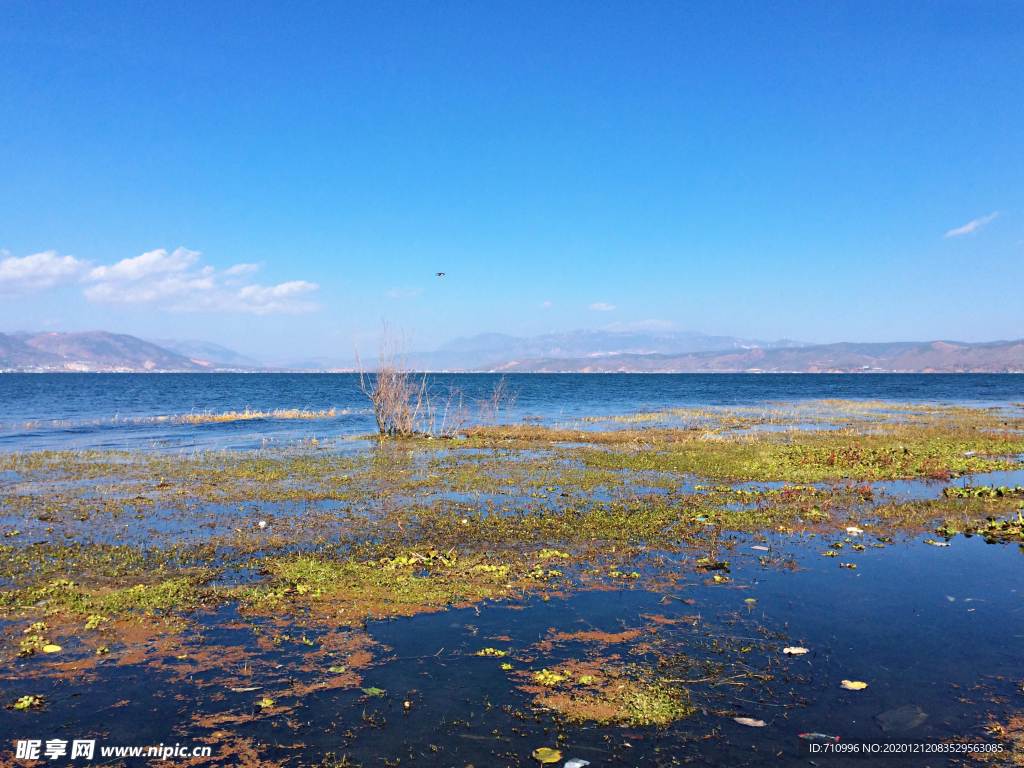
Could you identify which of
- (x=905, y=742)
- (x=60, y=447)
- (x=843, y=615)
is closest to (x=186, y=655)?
(x=905, y=742)

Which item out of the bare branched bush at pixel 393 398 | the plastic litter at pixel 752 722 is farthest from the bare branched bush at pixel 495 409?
the plastic litter at pixel 752 722

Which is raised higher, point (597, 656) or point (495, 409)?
point (495, 409)

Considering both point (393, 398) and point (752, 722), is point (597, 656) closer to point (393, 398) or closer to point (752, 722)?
point (752, 722)

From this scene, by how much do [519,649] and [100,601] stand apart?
8068mm

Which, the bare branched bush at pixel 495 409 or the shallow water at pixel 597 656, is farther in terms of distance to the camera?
Result: the bare branched bush at pixel 495 409

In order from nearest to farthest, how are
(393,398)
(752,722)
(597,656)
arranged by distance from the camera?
(752,722), (597,656), (393,398)

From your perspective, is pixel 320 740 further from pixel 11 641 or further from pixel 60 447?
pixel 60 447

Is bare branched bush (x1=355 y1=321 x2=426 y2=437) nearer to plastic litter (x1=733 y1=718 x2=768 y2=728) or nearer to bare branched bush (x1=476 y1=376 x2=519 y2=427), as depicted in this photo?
bare branched bush (x1=476 y1=376 x2=519 y2=427)

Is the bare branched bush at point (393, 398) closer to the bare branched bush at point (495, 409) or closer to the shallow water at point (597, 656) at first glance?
the bare branched bush at point (495, 409)

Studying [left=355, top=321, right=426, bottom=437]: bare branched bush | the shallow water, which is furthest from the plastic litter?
[left=355, top=321, right=426, bottom=437]: bare branched bush

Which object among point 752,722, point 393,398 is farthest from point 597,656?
point 393,398

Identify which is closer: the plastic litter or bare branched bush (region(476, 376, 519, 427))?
the plastic litter

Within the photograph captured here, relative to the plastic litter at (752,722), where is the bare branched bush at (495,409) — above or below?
above

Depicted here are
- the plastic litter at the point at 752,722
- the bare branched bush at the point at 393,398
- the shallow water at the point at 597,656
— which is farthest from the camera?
the bare branched bush at the point at 393,398
